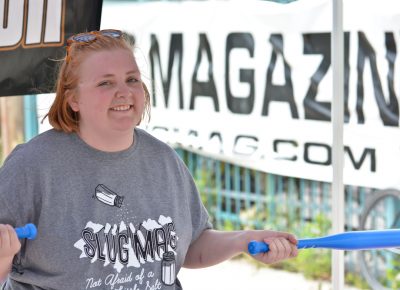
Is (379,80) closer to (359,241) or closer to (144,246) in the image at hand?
(359,241)

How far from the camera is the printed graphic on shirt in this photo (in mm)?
2037

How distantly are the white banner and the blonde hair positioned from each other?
2.30 meters

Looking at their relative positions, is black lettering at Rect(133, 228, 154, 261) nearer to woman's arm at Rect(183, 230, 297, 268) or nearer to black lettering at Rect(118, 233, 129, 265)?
black lettering at Rect(118, 233, 129, 265)

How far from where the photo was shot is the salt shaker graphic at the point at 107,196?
2084 mm

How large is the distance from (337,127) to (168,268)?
1.35 meters

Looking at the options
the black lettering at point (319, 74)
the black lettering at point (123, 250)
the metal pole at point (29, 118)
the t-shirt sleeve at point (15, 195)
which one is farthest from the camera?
the metal pole at point (29, 118)

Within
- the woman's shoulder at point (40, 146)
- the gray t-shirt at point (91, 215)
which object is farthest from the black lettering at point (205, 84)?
the woman's shoulder at point (40, 146)

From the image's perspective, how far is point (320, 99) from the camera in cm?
454

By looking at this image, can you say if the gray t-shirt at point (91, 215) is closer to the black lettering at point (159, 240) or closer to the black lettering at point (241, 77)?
the black lettering at point (159, 240)

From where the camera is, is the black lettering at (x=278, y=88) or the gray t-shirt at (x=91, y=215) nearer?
the gray t-shirt at (x=91, y=215)

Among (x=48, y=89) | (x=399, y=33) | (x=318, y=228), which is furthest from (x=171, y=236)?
(x=318, y=228)

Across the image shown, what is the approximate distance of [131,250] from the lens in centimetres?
209

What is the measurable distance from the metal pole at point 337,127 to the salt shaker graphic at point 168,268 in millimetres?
1274

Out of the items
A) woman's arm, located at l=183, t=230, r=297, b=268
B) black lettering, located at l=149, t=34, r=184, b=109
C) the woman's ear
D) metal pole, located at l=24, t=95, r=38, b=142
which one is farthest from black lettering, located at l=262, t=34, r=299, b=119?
the woman's ear
